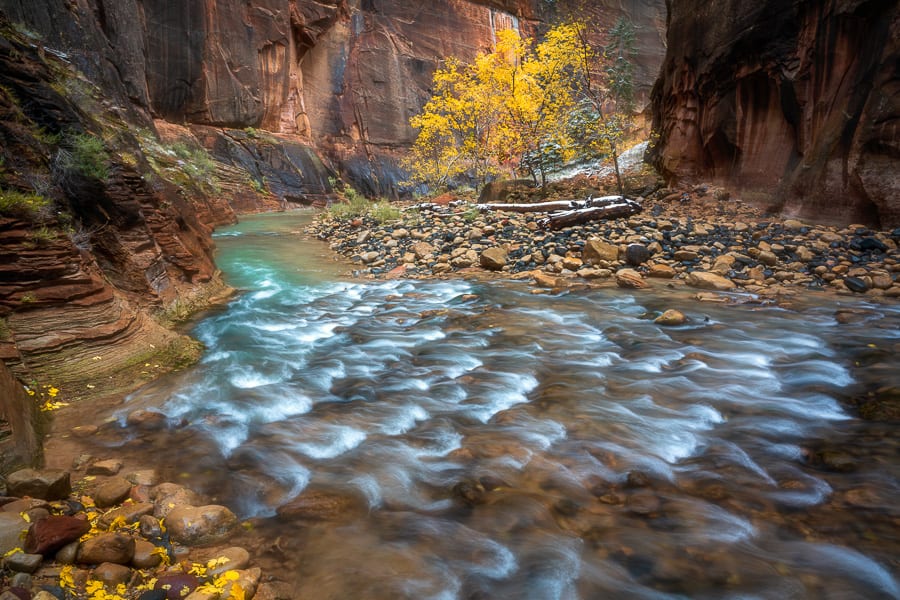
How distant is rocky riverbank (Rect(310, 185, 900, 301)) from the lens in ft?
20.8

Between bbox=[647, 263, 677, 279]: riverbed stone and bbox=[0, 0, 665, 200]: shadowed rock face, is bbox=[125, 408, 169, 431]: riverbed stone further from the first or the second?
bbox=[0, 0, 665, 200]: shadowed rock face

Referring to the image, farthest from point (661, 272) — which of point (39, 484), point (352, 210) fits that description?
point (352, 210)

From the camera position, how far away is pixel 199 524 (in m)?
2.05

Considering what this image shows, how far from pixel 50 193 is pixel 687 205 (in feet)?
36.0

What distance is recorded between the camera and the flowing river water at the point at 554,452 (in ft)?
6.32

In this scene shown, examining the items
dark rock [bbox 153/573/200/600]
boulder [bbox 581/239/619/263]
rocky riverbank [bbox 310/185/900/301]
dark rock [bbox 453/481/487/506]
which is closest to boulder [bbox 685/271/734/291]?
rocky riverbank [bbox 310/185/900/301]

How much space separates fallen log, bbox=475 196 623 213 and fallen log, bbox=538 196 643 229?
29 centimetres

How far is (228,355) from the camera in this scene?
4.47 m

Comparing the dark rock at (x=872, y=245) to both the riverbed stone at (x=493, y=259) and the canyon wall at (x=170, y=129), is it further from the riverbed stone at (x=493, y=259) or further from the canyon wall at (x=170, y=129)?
the canyon wall at (x=170, y=129)

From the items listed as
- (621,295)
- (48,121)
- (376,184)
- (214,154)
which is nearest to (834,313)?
(621,295)

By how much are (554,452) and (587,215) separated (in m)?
7.50

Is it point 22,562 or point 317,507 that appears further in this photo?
point 317,507

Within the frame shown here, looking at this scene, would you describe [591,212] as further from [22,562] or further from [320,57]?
[320,57]

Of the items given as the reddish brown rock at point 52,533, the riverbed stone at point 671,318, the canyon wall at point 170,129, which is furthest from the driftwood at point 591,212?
the reddish brown rock at point 52,533
